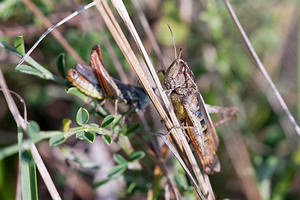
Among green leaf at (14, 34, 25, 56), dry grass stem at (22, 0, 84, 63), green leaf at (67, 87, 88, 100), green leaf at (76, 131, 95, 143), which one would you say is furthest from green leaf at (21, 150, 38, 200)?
dry grass stem at (22, 0, 84, 63)

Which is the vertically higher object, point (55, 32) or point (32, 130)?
point (55, 32)

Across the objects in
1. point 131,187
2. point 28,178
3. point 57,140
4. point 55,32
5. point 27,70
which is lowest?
point 131,187

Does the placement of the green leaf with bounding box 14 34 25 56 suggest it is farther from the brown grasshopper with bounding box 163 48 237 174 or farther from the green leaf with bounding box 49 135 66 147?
the brown grasshopper with bounding box 163 48 237 174

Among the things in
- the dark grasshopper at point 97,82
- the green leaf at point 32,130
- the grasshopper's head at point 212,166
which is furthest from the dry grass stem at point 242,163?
the green leaf at point 32,130

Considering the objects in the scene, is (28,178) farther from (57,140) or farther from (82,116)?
(82,116)

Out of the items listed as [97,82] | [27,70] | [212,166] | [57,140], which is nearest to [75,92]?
[97,82]

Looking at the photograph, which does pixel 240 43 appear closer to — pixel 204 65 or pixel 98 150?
pixel 204 65

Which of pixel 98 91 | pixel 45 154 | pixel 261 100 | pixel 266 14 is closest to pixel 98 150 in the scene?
pixel 45 154

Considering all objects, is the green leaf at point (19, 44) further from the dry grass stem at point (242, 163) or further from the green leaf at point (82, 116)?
the dry grass stem at point (242, 163)
